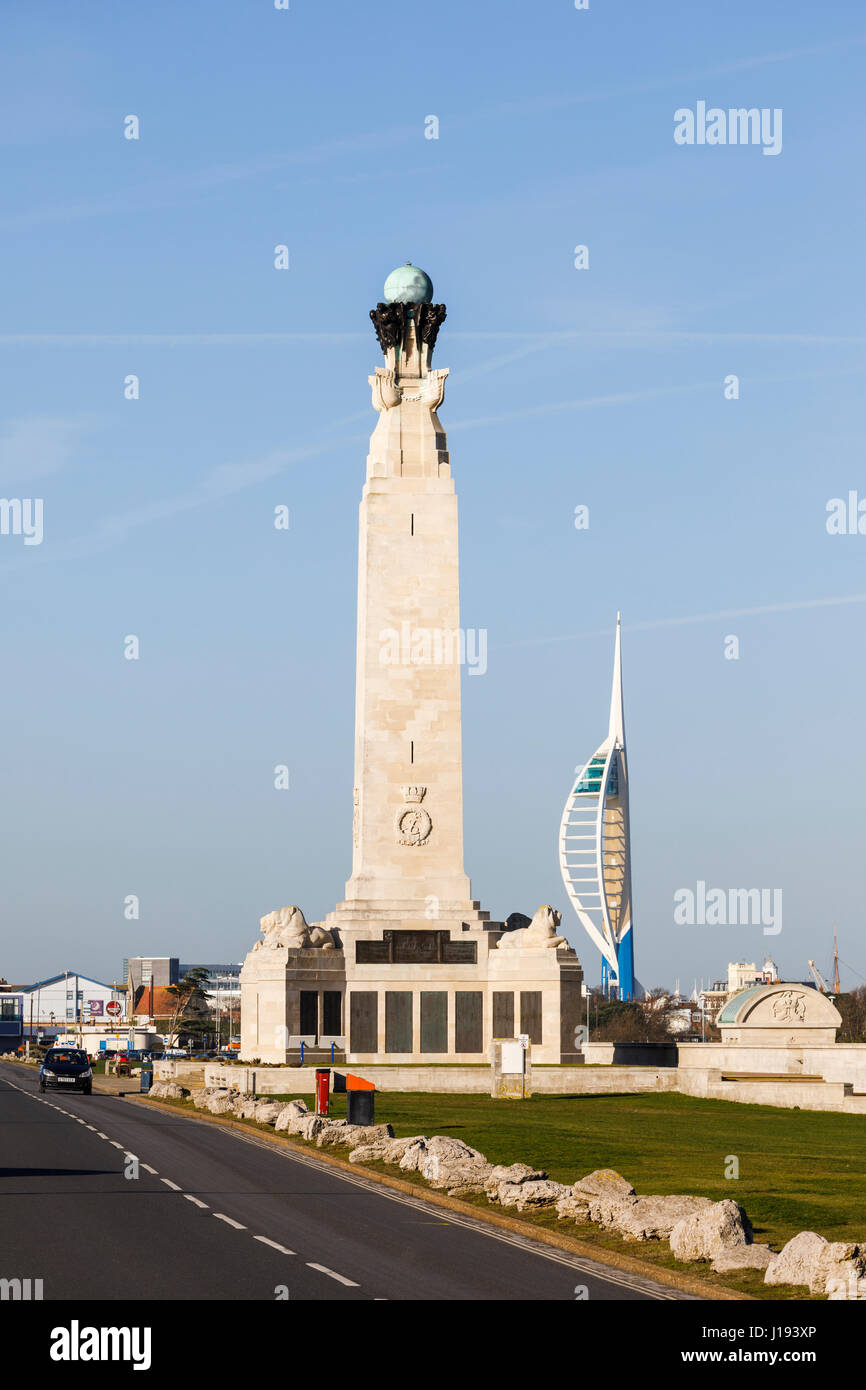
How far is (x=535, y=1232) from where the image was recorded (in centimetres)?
2128

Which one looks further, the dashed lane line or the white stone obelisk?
the white stone obelisk

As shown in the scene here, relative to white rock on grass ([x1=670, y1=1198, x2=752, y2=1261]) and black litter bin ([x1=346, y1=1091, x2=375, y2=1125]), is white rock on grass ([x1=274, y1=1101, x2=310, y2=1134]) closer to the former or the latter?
black litter bin ([x1=346, y1=1091, x2=375, y2=1125])

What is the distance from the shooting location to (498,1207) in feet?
77.9

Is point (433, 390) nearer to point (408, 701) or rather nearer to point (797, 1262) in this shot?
point (408, 701)

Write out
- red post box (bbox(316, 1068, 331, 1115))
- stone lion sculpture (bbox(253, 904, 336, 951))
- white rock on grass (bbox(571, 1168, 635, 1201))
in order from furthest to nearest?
stone lion sculpture (bbox(253, 904, 336, 951)) < red post box (bbox(316, 1068, 331, 1115)) < white rock on grass (bbox(571, 1168, 635, 1201))

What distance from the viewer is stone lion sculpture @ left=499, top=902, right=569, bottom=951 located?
62188 mm

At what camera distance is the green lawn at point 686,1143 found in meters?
23.9

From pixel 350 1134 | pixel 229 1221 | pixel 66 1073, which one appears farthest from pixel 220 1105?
pixel 229 1221

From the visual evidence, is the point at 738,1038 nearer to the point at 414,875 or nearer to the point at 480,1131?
the point at 414,875

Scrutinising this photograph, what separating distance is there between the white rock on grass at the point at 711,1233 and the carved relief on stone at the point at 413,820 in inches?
1799

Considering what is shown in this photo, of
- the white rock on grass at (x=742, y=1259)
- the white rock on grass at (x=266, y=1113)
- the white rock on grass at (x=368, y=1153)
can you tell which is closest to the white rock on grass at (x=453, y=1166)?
the white rock on grass at (x=368, y=1153)

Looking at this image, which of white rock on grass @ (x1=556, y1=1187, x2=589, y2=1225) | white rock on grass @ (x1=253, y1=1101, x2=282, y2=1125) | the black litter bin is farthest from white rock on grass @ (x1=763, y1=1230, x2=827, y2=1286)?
white rock on grass @ (x1=253, y1=1101, x2=282, y2=1125)

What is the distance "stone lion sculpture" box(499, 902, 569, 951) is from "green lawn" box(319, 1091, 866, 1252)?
834 cm
